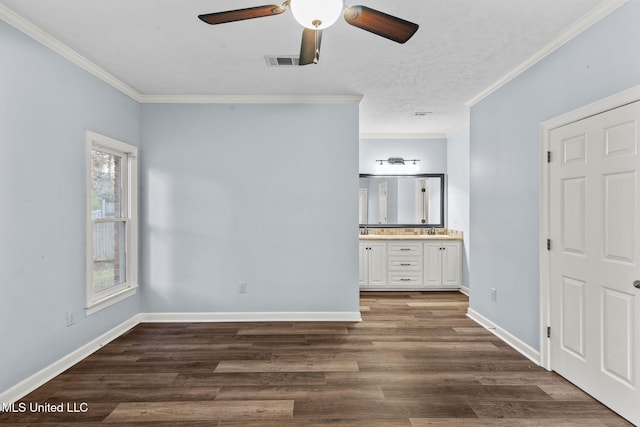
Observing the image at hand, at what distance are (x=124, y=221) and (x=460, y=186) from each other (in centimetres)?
487

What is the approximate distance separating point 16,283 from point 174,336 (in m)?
1.57

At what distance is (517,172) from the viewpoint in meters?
3.32

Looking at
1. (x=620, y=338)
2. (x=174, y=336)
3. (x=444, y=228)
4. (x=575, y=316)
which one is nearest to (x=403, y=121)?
(x=444, y=228)

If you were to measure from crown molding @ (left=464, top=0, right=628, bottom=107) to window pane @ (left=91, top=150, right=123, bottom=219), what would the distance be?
4.17 meters

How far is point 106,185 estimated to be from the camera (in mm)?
3674

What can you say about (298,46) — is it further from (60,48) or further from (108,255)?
(108,255)

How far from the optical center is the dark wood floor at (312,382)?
2244mm

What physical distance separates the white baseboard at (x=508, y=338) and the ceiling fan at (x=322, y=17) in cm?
286

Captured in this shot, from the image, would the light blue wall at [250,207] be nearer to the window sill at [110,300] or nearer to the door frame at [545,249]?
the window sill at [110,300]

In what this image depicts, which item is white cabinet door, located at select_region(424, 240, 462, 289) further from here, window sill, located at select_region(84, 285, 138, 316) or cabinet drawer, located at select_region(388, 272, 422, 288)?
window sill, located at select_region(84, 285, 138, 316)

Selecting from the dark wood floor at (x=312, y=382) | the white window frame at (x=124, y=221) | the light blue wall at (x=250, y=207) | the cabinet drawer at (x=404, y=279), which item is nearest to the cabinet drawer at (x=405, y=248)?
the cabinet drawer at (x=404, y=279)

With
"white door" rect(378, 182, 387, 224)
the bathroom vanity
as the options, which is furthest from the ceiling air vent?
"white door" rect(378, 182, 387, 224)

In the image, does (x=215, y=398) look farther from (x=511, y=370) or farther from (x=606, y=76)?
(x=606, y=76)

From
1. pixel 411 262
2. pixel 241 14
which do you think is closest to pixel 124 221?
pixel 241 14
